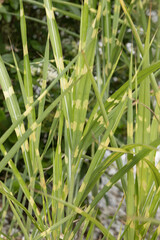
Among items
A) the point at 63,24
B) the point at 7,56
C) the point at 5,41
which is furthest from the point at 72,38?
the point at 7,56

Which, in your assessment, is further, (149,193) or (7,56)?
(7,56)

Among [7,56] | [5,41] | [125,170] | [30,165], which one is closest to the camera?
[125,170]

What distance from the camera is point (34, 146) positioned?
0.59 m

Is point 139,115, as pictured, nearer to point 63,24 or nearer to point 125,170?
point 125,170

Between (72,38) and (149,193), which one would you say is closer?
(149,193)

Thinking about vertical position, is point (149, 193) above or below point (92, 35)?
below

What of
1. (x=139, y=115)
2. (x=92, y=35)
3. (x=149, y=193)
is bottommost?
(x=149, y=193)

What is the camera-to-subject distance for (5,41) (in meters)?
1.98

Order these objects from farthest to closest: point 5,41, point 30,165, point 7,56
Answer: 1. point 5,41
2. point 7,56
3. point 30,165

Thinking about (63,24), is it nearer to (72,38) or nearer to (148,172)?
(72,38)

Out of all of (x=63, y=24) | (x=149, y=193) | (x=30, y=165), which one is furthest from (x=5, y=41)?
(x=149, y=193)

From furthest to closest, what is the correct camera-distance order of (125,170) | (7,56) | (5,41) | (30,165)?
1. (5,41)
2. (7,56)
3. (30,165)
4. (125,170)

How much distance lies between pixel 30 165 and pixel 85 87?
0.55 feet

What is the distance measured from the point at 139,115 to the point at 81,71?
0.12 m
